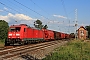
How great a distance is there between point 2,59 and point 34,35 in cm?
2257

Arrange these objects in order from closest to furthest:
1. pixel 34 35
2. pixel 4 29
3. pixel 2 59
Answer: pixel 2 59, pixel 34 35, pixel 4 29

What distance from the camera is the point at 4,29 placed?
8012 cm

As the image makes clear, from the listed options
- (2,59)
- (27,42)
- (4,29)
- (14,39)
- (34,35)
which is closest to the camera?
(2,59)

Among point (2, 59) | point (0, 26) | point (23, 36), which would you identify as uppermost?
point (0, 26)

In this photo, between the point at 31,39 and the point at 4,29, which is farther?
the point at 4,29

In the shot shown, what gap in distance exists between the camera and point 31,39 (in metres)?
35.1

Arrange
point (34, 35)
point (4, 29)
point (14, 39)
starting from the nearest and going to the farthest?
point (14, 39), point (34, 35), point (4, 29)

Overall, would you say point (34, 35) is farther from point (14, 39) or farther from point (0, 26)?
point (0, 26)

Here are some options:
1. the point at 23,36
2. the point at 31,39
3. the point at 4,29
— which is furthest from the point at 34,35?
the point at 4,29

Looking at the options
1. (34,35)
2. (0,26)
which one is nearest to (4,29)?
(0,26)

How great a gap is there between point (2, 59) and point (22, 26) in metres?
16.5

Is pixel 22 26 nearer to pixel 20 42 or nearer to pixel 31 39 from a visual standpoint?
pixel 20 42

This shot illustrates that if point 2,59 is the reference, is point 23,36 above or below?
above

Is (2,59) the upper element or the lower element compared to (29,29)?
lower
